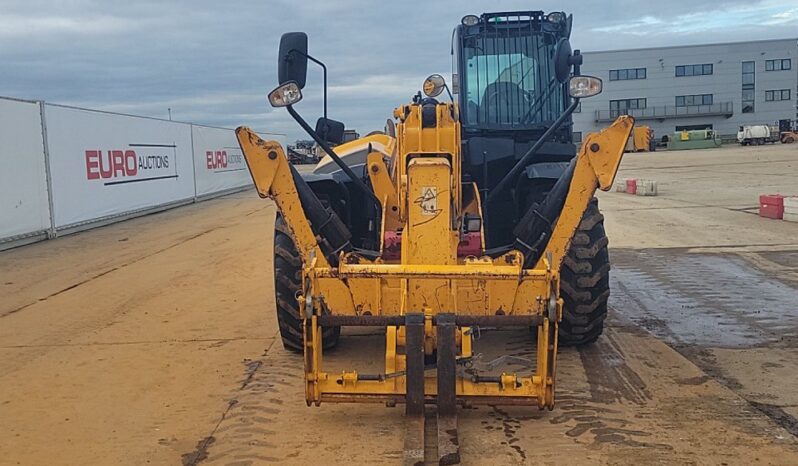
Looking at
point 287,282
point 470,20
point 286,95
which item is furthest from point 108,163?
point 286,95

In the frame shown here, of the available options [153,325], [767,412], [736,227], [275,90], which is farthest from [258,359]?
[736,227]

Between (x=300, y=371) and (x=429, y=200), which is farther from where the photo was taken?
(x=300, y=371)

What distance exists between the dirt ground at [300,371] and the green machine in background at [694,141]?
166ft

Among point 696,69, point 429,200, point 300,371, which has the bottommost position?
point 300,371

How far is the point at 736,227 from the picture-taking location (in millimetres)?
13891

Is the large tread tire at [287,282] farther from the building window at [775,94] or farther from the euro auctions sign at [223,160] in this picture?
the building window at [775,94]

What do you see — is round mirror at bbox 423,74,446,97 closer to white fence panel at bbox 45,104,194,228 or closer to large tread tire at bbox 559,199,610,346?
large tread tire at bbox 559,199,610,346

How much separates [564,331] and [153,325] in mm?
4129

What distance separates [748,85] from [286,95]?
235 feet

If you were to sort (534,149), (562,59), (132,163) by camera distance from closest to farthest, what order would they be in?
(562,59) < (534,149) < (132,163)

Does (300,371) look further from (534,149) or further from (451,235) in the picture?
(534,149)

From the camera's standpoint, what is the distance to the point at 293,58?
4816 mm

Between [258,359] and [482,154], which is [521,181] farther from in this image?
[258,359]

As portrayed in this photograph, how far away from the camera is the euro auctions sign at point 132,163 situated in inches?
679
